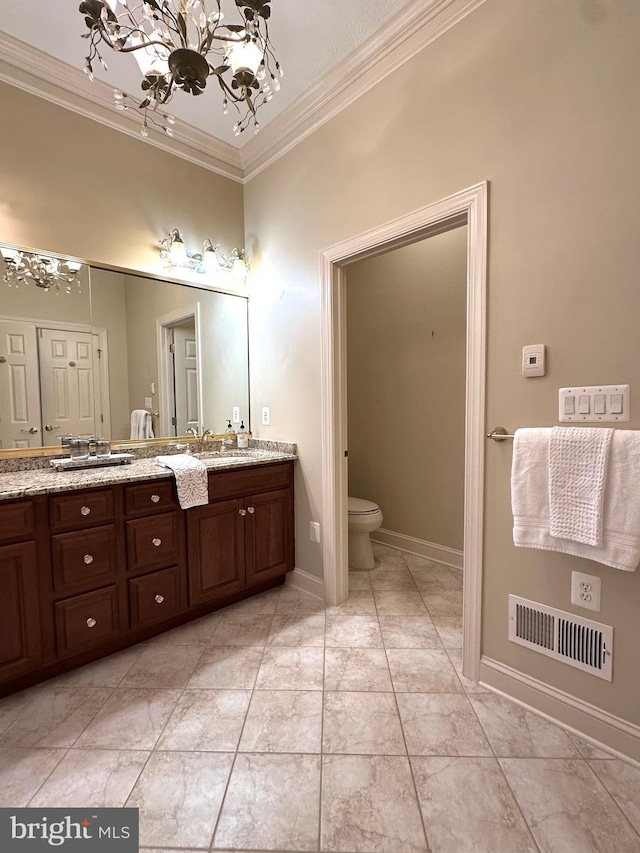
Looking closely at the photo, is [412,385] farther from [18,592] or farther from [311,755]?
[18,592]

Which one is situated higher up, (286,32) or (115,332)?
(286,32)

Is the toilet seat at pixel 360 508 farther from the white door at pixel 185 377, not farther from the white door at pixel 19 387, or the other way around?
the white door at pixel 19 387

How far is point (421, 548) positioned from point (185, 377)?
7.22 ft

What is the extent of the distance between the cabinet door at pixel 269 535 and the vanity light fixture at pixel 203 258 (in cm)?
157

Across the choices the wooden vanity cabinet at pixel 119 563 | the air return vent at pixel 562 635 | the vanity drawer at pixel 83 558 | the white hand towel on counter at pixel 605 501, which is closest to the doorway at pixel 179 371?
the wooden vanity cabinet at pixel 119 563

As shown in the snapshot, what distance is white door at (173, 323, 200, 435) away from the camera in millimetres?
2539

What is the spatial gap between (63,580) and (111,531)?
0.26 metres

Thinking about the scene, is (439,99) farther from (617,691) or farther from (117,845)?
(117,845)

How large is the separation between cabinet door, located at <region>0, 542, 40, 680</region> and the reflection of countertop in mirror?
0.23 m

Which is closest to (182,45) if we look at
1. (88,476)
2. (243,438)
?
(88,476)

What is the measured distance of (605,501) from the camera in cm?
128

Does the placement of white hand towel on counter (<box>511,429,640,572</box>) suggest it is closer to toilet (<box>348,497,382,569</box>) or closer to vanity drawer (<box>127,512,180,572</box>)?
toilet (<box>348,497,382,569</box>)

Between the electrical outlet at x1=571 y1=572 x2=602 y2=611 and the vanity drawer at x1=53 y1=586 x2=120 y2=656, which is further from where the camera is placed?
the vanity drawer at x1=53 y1=586 x2=120 y2=656

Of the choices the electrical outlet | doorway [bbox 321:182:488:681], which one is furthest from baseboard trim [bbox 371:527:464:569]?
the electrical outlet
